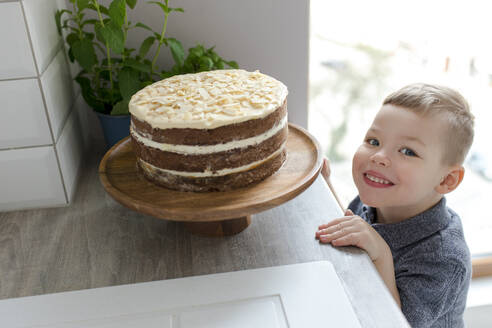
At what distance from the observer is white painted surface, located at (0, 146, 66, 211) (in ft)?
2.99

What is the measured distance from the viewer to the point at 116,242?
858 mm

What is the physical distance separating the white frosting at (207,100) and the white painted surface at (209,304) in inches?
10.1

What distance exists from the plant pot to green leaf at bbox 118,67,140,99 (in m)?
0.06

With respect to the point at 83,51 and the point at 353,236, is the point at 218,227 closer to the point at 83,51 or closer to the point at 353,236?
the point at 353,236

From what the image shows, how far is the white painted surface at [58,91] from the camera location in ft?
2.96

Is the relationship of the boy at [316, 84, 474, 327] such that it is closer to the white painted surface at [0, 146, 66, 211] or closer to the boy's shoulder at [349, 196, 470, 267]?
the boy's shoulder at [349, 196, 470, 267]

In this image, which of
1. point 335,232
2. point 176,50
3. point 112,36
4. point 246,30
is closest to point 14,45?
point 112,36

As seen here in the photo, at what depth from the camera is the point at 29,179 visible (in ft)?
3.06

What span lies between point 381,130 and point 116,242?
0.56 m

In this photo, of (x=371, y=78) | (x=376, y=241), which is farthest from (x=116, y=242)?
(x=371, y=78)

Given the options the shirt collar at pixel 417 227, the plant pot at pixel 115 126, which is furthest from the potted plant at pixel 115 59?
the shirt collar at pixel 417 227

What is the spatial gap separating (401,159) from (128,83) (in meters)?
0.60

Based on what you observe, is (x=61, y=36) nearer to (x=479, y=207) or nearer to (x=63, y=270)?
(x=63, y=270)

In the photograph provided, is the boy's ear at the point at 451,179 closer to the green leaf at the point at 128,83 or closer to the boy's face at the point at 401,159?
the boy's face at the point at 401,159
